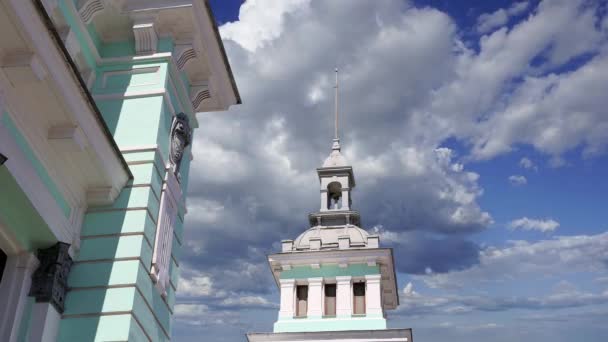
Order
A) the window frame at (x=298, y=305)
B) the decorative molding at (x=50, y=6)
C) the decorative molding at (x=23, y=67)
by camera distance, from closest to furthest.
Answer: the decorative molding at (x=23, y=67), the decorative molding at (x=50, y=6), the window frame at (x=298, y=305)

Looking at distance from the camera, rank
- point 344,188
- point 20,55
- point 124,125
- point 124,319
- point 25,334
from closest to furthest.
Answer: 1. point 20,55
2. point 25,334
3. point 124,319
4. point 124,125
5. point 344,188

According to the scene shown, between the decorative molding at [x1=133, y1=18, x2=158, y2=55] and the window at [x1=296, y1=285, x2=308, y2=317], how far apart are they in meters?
26.8

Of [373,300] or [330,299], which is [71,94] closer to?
[373,300]

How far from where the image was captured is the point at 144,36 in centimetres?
1218

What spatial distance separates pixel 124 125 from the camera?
1141 centimetres

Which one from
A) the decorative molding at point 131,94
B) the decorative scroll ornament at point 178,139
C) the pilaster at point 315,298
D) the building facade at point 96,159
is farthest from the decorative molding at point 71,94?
the pilaster at point 315,298

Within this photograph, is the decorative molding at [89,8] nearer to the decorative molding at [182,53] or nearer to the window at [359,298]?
the decorative molding at [182,53]

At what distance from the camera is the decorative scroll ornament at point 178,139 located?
1188 cm

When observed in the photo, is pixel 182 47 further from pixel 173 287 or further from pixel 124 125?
pixel 173 287

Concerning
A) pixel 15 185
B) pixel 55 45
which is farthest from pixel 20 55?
pixel 15 185

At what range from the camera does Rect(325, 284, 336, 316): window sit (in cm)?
3641

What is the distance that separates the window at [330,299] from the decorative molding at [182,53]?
25.8 meters

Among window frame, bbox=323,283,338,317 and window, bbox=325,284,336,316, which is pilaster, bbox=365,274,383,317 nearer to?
window frame, bbox=323,283,338,317

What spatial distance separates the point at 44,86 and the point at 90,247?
279cm
